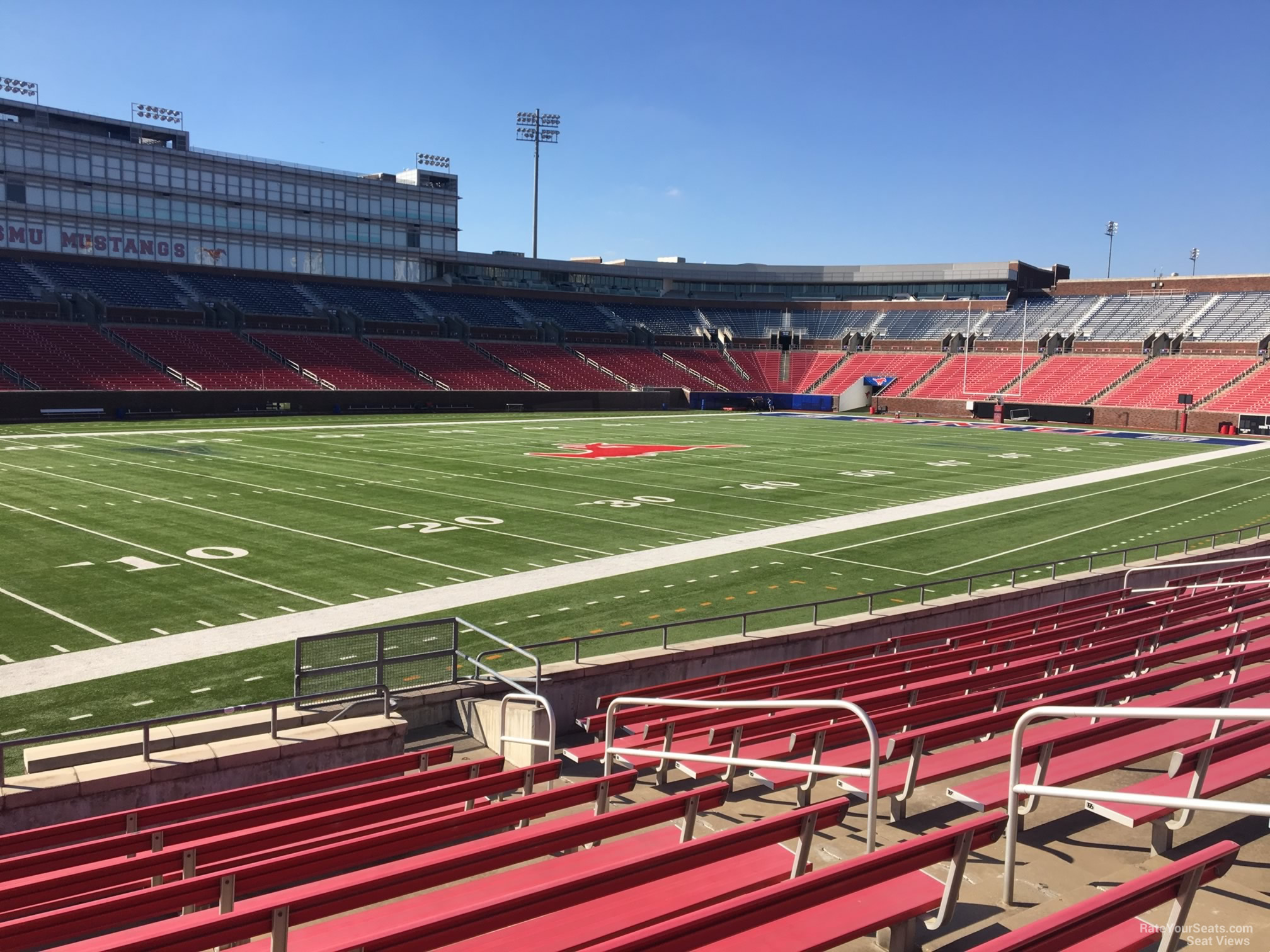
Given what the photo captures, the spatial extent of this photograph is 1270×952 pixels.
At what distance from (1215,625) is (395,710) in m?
9.82

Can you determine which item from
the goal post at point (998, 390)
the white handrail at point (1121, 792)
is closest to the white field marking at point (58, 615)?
the white handrail at point (1121, 792)

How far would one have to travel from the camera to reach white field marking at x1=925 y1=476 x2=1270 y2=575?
2311cm

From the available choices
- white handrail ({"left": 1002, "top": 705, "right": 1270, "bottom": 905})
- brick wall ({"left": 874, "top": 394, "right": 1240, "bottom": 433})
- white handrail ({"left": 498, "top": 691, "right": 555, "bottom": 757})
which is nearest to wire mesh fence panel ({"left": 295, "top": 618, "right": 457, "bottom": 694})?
white handrail ({"left": 498, "top": 691, "right": 555, "bottom": 757})

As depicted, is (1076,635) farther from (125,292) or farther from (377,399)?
(125,292)

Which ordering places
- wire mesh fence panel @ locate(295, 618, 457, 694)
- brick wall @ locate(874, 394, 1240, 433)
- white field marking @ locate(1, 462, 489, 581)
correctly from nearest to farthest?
wire mesh fence panel @ locate(295, 618, 457, 694), white field marking @ locate(1, 462, 489, 581), brick wall @ locate(874, 394, 1240, 433)

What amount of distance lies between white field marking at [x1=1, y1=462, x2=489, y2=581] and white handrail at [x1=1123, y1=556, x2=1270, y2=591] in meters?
12.3

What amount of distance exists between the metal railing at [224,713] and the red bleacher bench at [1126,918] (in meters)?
7.09

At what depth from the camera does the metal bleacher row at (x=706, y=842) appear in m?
4.27

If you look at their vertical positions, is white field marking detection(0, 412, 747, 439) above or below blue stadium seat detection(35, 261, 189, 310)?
below

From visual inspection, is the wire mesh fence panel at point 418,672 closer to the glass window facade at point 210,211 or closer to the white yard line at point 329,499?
the white yard line at point 329,499

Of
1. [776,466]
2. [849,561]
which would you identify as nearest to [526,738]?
[849,561]

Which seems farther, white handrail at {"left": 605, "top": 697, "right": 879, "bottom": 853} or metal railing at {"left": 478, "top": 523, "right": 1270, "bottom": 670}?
metal railing at {"left": 478, "top": 523, "right": 1270, "bottom": 670}

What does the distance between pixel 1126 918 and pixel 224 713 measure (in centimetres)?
862

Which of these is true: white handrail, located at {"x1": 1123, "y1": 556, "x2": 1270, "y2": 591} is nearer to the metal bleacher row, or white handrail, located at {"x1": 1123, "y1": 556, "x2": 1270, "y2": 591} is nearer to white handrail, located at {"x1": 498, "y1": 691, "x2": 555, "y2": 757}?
the metal bleacher row
